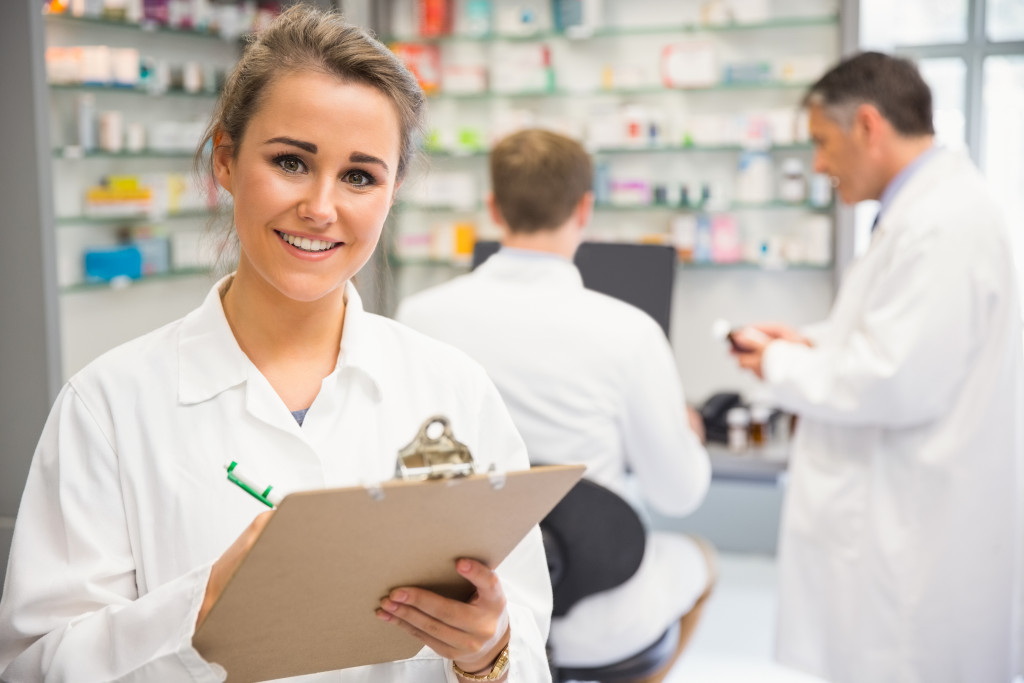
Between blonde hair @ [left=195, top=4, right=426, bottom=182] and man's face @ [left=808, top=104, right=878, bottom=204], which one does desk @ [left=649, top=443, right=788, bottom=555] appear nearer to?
man's face @ [left=808, top=104, right=878, bottom=204]

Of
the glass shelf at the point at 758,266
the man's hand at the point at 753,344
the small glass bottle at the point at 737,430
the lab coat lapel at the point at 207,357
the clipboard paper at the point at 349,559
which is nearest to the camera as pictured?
the clipboard paper at the point at 349,559

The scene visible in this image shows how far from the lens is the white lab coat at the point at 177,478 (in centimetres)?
105

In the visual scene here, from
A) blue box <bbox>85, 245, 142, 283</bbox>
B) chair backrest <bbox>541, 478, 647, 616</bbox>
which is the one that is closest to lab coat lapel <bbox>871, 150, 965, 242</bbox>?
chair backrest <bbox>541, 478, 647, 616</bbox>

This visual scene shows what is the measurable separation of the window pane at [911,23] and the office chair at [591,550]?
3.23 m

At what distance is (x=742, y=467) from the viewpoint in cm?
424

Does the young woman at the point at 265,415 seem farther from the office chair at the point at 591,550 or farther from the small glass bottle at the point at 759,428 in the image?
the small glass bottle at the point at 759,428

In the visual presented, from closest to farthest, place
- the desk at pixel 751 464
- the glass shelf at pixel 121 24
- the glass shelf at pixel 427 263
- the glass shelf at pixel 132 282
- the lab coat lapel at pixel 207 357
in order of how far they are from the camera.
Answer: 1. the lab coat lapel at pixel 207 357
2. the glass shelf at pixel 121 24
3. the glass shelf at pixel 132 282
4. the desk at pixel 751 464
5. the glass shelf at pixel 427 263

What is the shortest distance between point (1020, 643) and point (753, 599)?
5.48 feet

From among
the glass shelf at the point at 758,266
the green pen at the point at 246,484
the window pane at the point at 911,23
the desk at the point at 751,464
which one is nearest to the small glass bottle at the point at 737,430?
the desk at the point at 751,464

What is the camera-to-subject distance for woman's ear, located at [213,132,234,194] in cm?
126

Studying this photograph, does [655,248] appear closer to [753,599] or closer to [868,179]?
[868,179]

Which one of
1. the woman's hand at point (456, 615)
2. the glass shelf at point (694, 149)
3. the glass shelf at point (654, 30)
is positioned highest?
the glass shelf at point (654, 30)

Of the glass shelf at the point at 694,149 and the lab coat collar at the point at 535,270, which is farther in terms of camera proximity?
the glass shelf at the point at 694,149

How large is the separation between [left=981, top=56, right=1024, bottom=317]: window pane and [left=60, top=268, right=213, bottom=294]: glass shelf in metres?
3.53
